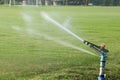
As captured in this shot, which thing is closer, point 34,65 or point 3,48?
point 34,65

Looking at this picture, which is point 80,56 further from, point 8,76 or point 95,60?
point 8,76

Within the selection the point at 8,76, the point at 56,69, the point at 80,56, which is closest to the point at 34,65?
the point at 56,69

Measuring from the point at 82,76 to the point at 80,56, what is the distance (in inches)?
150

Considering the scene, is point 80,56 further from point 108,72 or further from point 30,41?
point 30,41

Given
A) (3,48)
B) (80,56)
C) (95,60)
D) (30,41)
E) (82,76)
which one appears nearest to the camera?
(82,76)

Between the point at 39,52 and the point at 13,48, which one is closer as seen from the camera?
the point at 39,52

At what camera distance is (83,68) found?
10.3m

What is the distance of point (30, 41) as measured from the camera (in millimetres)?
17594

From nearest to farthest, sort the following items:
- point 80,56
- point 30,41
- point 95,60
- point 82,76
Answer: point 82,76
point 95,60
point 80,56
point 30,41

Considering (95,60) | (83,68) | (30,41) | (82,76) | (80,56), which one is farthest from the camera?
(30,41)

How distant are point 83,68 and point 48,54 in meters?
3.38

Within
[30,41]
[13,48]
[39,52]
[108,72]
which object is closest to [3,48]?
[13,48]

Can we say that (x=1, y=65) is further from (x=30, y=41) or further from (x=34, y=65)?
(x=30, y=41)

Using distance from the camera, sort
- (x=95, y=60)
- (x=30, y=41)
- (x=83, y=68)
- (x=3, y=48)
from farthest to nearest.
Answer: (x=30, y=41)
(x=3, y=48)
(x=95, y=60)
(x=83, y=68)
